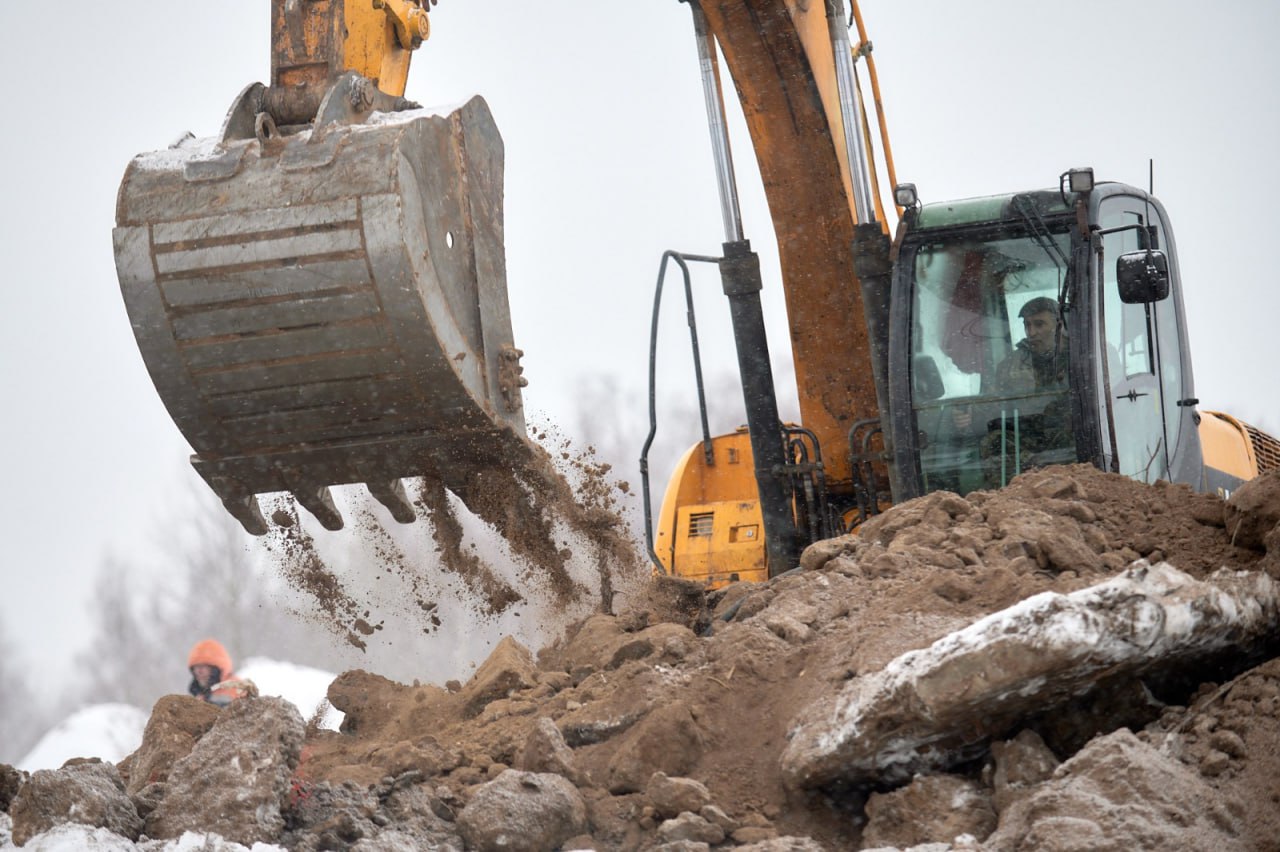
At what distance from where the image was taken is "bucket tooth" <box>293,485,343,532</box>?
464 cm

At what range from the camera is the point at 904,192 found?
18.6ft

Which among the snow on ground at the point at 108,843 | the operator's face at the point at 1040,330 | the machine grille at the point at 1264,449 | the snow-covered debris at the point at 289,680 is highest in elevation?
the operator's face at the point at 1040,330

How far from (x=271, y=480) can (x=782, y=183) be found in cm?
255

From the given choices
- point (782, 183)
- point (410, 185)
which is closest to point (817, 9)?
point (782, 183)

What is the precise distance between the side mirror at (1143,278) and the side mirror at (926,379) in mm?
814

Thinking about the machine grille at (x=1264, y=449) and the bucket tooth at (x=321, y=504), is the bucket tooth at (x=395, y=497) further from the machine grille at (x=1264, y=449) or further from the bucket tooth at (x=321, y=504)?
the machine grille at (x=1264, y=449)

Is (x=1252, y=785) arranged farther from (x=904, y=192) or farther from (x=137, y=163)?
(x=137, y=163)

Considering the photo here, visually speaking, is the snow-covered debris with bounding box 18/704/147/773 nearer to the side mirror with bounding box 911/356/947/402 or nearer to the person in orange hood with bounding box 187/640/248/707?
the person in orange hood with bounding box 187/640/248/707

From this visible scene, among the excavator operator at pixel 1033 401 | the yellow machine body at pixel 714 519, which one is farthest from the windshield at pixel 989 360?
the yellow machine body at pixel 714 519

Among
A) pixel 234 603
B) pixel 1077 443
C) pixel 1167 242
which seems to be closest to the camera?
pixel 1077 443

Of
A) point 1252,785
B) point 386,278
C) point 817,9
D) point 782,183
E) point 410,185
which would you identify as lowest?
point 1252,785

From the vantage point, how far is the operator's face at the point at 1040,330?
214 inches

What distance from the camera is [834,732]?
3.56 meters

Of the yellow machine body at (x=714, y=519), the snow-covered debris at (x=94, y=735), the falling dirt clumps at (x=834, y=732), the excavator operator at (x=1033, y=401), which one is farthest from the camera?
the snow-covered debris at (x=94, y=735)
